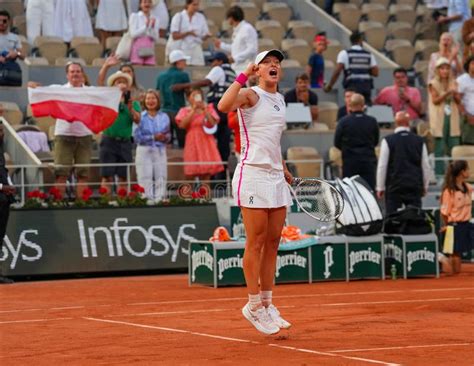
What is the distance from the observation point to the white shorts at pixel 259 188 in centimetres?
1004

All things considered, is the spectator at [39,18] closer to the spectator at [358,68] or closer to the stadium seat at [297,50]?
the stadium seat at [297,50]

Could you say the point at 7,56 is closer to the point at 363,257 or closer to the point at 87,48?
the point at 87,48

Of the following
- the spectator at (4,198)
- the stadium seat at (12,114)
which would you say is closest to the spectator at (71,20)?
the stadium seat at (12,114)

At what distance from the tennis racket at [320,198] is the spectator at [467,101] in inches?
406

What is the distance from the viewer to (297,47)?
24.6 meters

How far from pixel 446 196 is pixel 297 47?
8082 mm

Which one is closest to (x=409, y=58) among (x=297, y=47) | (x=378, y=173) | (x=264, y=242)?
(x=297, y=47)

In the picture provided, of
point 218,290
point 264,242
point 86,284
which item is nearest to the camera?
point 264,242

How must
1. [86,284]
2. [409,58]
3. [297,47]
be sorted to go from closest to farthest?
[86,284] < [297,47] < [409,58]

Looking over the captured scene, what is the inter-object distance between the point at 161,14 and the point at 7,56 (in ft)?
14.2

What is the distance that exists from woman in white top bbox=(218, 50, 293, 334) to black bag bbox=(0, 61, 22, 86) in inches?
400

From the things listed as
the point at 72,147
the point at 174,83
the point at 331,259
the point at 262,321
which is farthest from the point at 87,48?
the point at 262,321

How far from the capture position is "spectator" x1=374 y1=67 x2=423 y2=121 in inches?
882

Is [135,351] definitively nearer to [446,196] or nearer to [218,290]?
[218,290]
